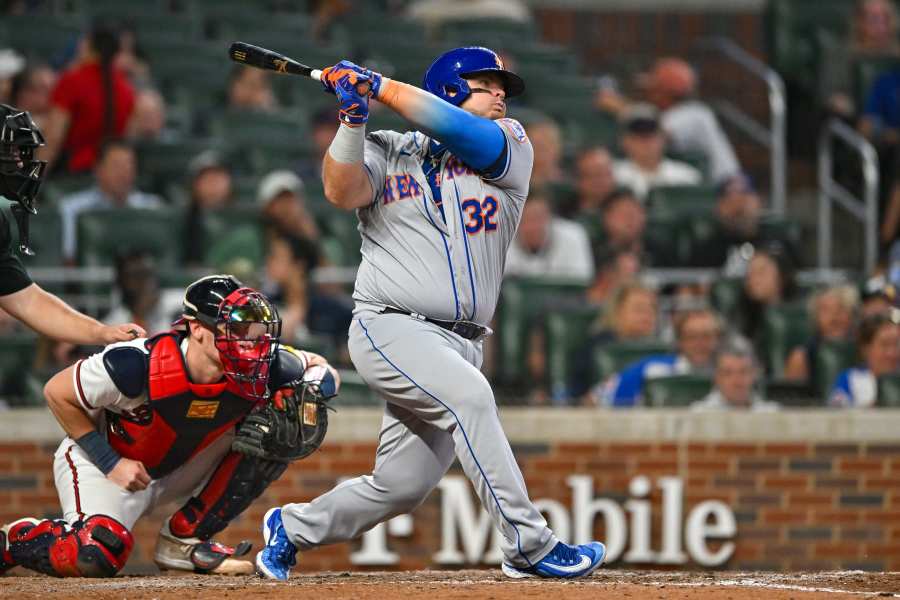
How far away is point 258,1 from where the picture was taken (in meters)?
12.6

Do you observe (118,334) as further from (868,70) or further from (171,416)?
(868,70)

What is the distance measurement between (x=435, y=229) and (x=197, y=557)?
159 cm

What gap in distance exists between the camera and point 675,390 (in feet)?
26.1

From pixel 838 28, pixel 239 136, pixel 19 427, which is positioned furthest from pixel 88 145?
pixel 838 28

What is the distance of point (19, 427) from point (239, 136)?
12.3 feet

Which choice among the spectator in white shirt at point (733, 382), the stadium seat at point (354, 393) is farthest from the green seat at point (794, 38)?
the stadium seat at point (354, 393)

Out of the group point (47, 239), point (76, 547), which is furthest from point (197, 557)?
point (47, 239)

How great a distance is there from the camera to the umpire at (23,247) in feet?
17.4

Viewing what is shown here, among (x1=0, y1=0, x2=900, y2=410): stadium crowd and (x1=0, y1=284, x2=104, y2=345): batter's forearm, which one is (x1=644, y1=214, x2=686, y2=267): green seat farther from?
(x1=0, y1=284, x2=104, y2=345): batter's forearm

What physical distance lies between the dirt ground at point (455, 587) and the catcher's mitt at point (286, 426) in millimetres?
433

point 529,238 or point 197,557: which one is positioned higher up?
point 529,238

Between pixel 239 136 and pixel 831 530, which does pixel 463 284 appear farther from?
pixel 239 136

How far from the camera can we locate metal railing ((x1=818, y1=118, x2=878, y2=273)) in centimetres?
1094

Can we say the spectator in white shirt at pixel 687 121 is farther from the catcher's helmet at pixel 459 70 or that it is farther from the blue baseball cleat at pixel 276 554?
the blue baseball cleat at pixel 276 554
